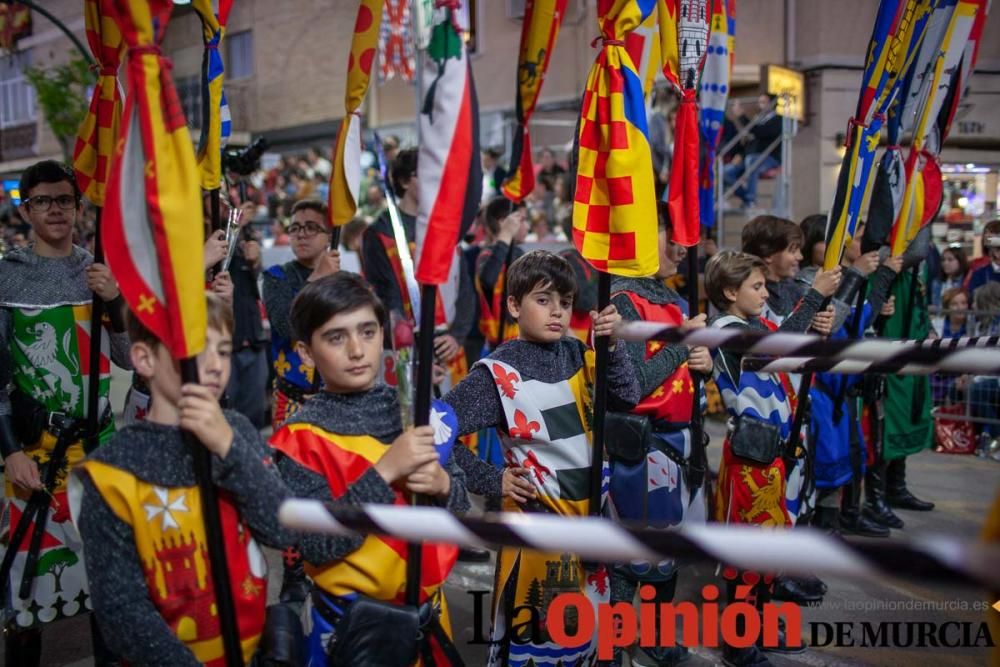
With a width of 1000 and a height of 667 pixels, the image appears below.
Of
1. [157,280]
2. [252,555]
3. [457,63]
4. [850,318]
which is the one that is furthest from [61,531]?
[850,318]

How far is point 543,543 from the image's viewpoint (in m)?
1.43

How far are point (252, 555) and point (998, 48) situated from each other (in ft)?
43.3

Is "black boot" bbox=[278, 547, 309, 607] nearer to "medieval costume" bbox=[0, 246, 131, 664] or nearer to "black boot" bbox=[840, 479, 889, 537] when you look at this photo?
"medieval costume" bbox=[0, 246, 131, 664]

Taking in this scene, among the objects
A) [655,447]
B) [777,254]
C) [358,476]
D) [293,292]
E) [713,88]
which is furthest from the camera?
[777,254]

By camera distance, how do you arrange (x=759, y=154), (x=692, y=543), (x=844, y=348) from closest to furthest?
(x=692, y=543)
(x=844, y=348)
(x=759, y=154)

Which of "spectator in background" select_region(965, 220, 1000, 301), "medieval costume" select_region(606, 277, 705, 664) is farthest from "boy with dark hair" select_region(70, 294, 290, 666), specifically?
"spectator in background" select_region(965, 220, 1000, 301)

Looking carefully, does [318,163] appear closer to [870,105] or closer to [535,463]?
[870,105]

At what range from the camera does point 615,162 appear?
282 centimetres

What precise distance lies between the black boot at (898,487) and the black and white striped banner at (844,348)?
381 centimetres

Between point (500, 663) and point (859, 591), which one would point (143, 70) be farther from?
point (859, 591)

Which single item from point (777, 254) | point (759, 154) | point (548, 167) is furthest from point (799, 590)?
point (548, 167)

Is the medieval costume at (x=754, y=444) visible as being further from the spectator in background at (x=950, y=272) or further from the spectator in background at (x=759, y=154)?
the spectator in background at (x=759, y=154)

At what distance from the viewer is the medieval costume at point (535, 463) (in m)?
2.87

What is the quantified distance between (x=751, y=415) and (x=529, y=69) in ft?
6.42
